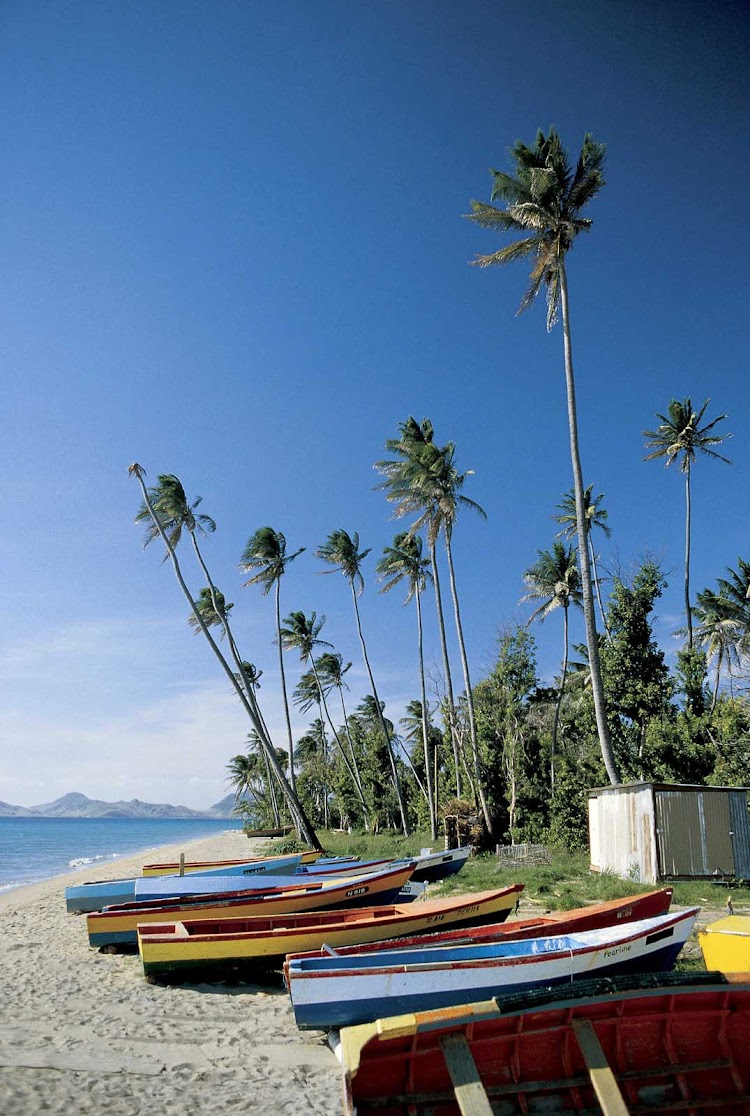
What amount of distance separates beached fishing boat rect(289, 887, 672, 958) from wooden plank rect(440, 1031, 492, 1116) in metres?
3.12

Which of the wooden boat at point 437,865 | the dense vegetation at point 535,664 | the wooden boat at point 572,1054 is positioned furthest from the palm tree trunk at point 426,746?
the wooden boat at point 572,1054

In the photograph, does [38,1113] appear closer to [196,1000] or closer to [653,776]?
[196,1000]

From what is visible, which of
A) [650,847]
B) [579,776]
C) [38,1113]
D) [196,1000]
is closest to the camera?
[38,1113]

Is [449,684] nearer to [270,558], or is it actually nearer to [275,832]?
[270,558]

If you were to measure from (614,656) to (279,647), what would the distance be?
17.0m

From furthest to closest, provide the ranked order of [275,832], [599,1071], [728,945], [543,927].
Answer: [275,832] → [543,927] → [728,945] → [599,1071]

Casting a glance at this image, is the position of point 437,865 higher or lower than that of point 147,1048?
lower

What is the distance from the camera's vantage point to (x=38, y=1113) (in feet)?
17.4

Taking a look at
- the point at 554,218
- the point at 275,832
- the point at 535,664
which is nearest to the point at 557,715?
the point at 535,664

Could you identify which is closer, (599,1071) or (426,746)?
(599,1071)

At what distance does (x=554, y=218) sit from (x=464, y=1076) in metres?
20.5

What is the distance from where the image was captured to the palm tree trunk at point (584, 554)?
59.1ft

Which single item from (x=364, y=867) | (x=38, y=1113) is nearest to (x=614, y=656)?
(x=364, y=867)

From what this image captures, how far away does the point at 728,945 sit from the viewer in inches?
264
